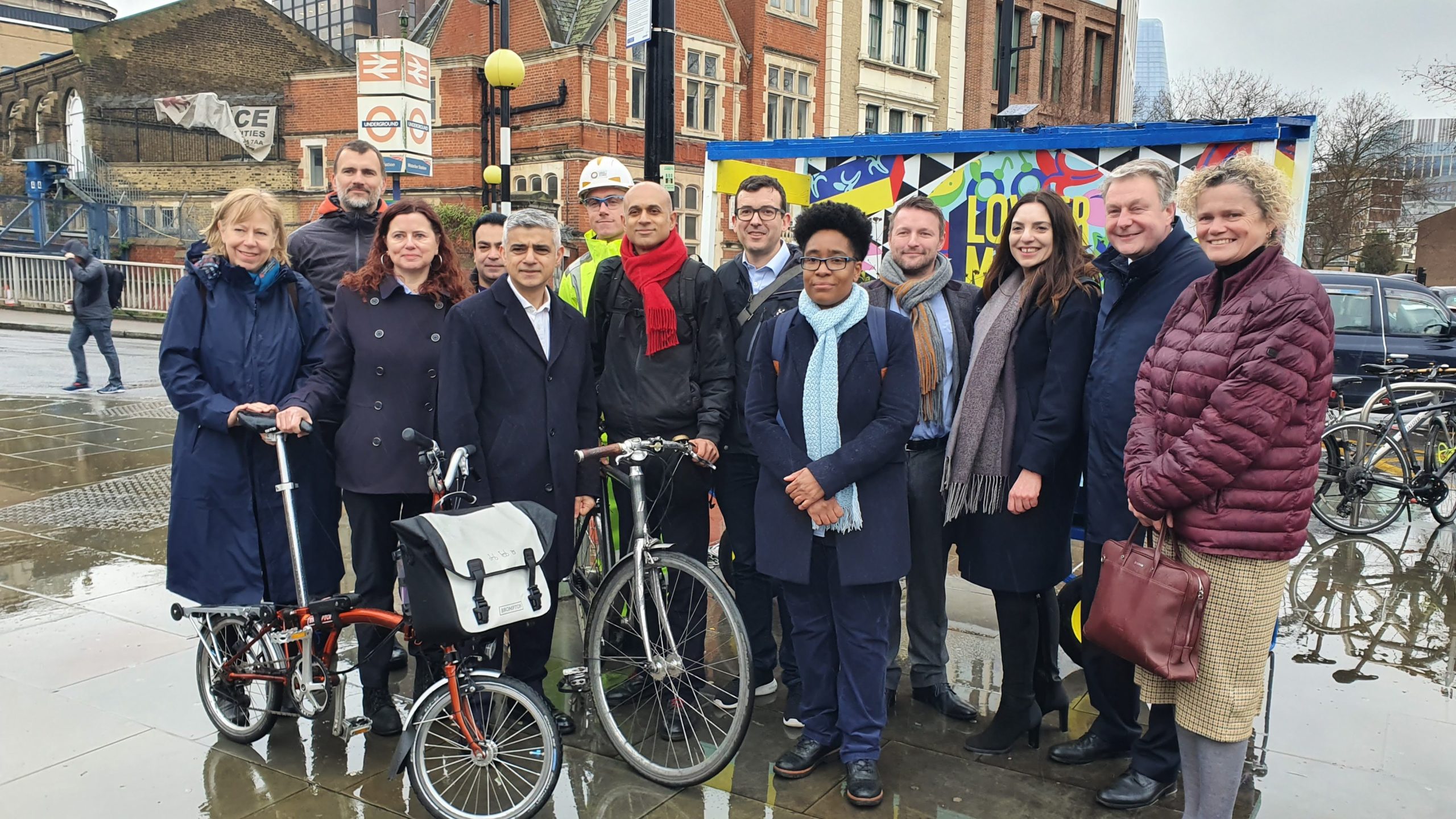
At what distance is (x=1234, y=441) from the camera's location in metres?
2.74

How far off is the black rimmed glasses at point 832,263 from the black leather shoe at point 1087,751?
1.98m

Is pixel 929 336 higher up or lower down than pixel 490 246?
lower down

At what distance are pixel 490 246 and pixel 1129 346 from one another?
10.2 ft

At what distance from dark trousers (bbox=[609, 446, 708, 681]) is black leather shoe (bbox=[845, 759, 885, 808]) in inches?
27.9

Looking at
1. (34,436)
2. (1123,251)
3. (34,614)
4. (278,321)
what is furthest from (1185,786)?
(34,436)

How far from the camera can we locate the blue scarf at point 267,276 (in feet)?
12.3

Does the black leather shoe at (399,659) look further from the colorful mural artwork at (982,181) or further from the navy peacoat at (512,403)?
the colorful mural artwork at (982,181)

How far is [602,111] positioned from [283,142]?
12.1m

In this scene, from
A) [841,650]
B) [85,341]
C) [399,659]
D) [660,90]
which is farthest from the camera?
[85,341]

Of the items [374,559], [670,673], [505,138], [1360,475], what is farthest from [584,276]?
[505,138]

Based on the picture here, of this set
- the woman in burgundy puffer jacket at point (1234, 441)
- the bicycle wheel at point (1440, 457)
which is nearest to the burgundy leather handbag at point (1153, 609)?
the woman in burgundy puffer jacket at point (1234, 441)

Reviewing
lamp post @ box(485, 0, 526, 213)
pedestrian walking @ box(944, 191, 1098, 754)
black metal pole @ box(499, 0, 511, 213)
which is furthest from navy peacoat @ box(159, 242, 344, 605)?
lamp post @ box(485, 0, 526, 213)

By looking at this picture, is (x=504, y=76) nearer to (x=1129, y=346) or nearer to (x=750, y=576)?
(x=750, y=576)

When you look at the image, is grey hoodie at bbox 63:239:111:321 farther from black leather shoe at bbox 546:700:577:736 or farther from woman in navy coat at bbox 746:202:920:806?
woman in navy coat at bbox 746:202:920:806
